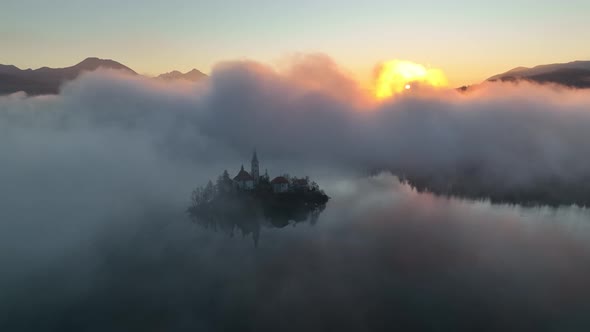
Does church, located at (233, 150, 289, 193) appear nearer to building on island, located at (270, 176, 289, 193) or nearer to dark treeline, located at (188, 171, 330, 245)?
building on island, located at (270, 176, 289, 193)

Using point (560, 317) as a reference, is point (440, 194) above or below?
below

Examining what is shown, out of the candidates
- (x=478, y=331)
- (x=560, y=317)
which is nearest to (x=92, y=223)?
(x=478, y=331)

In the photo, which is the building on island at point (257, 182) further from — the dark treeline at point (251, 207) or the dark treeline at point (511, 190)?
the dark treeline at point (511, 190)

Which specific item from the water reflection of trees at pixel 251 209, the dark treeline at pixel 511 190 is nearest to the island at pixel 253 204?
the water reflection of trees at pixel 251 209

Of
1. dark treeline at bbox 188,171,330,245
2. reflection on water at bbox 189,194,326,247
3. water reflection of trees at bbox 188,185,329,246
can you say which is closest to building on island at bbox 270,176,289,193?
dark treeline at bbox 188,171,330,245

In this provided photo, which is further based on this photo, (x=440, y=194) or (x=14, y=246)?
(x=440, y=194)

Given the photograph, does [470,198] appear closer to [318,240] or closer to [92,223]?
[318,240]
